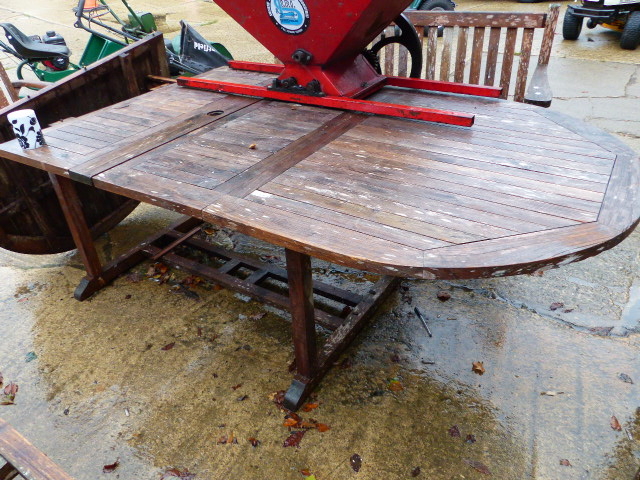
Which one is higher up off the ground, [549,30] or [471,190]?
[549,30]

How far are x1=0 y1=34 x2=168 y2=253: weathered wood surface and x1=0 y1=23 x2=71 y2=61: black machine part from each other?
158 cm

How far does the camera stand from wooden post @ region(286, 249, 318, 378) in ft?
6.43

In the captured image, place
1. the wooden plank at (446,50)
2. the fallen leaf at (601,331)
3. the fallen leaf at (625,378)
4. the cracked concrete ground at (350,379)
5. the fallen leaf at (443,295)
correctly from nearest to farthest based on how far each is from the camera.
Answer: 1. the cracked concrete ground at (350,379)
2. the fallen leaf at (625,378)
3. the fallen leaf at (601,331)
4. the fallen leaf at (443,295)
5. the wooden plank at (446,50)

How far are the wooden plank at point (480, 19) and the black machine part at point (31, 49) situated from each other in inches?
135

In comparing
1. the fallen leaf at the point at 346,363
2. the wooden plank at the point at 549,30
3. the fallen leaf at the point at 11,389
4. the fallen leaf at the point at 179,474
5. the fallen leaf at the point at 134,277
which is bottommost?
the fallen leaf at the point at 346,363

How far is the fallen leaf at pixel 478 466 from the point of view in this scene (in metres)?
1.92

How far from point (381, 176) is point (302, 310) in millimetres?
669

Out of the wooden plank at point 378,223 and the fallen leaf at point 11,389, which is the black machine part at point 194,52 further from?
the wooden plank at point 378,223

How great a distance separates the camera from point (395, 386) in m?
2.30

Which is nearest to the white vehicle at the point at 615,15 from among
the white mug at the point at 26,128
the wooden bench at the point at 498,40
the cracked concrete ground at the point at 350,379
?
the wooden bench at the point at 498,40

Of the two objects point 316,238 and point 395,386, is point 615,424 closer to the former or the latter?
point 395,386

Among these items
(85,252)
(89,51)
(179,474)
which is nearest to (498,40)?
(85,252)

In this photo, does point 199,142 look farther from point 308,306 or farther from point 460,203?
point 460,203

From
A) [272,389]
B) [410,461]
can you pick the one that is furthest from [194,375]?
[410,461]
